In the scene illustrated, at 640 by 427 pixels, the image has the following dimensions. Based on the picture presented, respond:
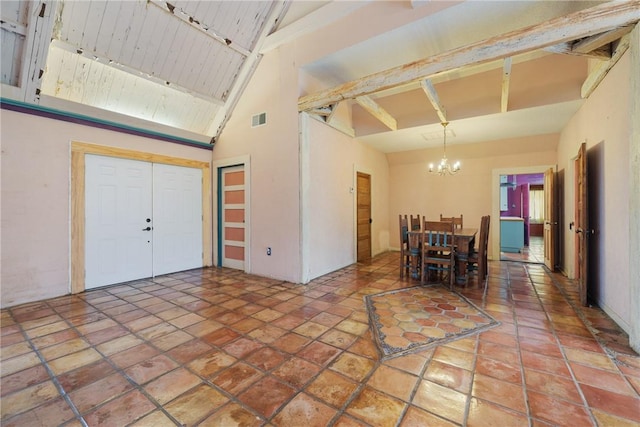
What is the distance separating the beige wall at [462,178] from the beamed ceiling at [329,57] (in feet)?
1.68

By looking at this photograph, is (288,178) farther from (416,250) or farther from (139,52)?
(139,52)

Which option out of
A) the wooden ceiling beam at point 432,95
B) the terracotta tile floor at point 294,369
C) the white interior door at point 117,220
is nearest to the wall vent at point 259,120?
the white interior door at point 117,220

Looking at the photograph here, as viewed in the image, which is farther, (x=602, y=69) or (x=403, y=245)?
(x=403, y=245)

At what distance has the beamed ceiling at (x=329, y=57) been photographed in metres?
2.86

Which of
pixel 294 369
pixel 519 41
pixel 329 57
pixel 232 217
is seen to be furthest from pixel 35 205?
pixel 519 41

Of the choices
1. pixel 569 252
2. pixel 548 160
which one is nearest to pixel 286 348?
pixel 569 252

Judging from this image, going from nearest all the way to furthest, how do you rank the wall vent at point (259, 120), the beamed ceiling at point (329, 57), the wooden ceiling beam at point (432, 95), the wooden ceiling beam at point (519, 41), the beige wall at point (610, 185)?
the wooden ceiling beam at point (519, 41)
the beige wall at point (610, 185)
the beamed ceiling at point (329, 57)
the wooden ceiling beam at point (432, 95)
the wall vent at point (259, 120)

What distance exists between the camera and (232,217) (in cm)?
532

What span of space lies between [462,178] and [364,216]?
8.56 ft

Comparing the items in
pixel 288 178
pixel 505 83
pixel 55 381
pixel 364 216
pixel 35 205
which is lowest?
A: pixel 55 381

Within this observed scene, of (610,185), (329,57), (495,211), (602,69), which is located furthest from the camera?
(495,211)

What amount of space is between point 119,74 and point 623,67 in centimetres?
613

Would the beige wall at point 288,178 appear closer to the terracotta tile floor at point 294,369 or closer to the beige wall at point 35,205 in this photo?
the terracotta tile floor at point 294,369

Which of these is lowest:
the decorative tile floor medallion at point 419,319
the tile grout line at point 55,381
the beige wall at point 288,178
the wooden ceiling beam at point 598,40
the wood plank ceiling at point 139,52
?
the tile grout line at point 55,381
